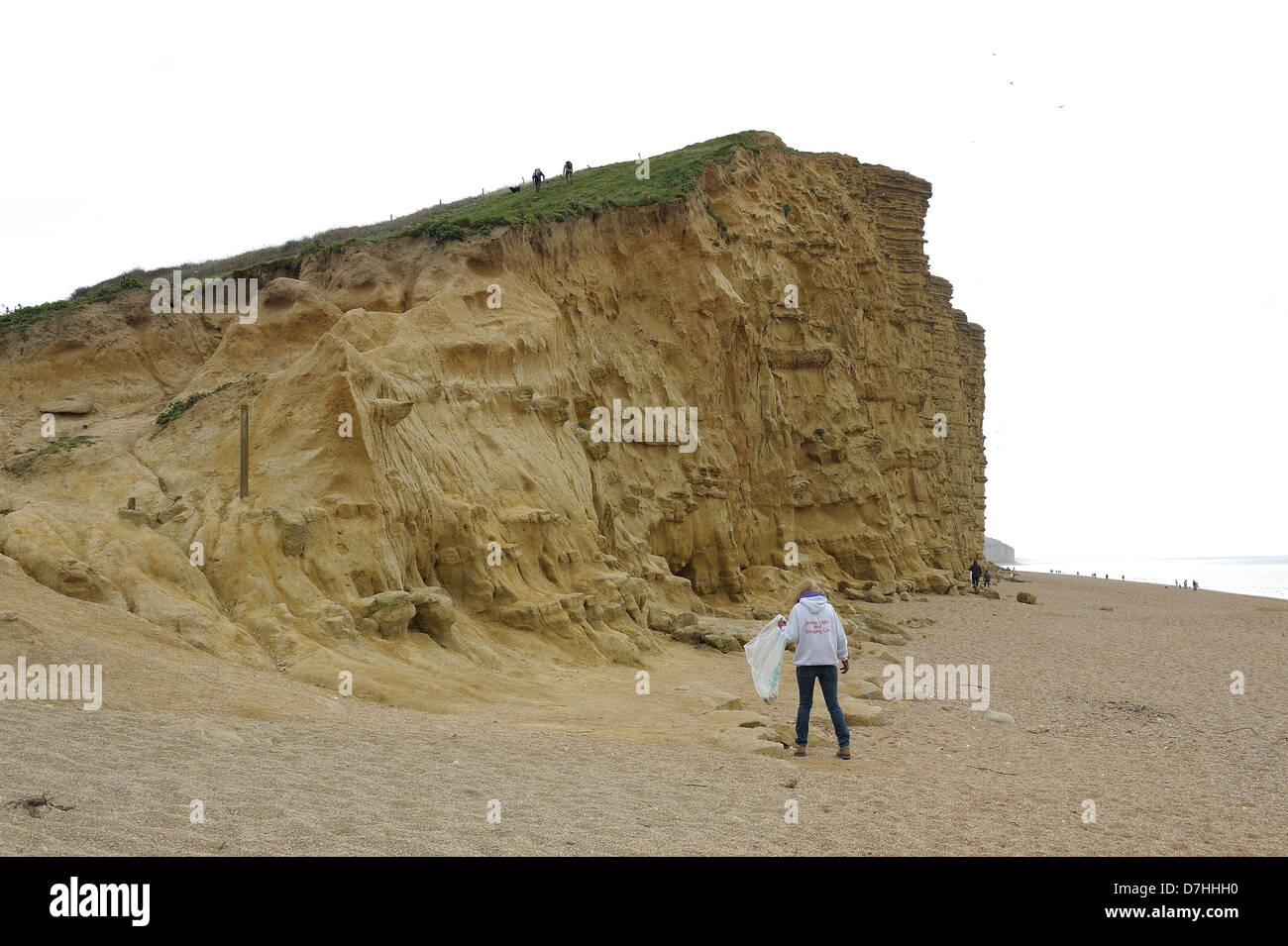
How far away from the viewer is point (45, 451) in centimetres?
1364

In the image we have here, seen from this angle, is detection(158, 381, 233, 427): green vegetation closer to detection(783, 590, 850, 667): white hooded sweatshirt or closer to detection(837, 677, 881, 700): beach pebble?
detection(783, 590, 850, 667): white hooded sweatshirt

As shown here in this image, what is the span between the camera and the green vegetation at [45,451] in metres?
13.3

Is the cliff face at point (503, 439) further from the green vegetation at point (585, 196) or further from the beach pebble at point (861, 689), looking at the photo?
the beach pebble at point (861, 689)

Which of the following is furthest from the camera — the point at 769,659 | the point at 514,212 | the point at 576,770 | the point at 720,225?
the point at 720,225

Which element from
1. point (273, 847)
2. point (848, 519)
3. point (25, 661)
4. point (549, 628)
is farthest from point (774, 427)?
point (273, 847)

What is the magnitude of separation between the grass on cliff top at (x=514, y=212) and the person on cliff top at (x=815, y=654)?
15338 millimetres

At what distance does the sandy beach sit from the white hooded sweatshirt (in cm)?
99

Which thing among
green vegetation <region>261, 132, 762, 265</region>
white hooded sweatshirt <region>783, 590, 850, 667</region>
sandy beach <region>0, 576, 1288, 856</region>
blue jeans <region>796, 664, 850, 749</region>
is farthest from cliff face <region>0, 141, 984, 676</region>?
white hooded sweatshirt <region>783, 590, 850, 667</region>

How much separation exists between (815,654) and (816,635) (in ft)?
0.59

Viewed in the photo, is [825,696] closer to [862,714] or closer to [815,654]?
[815,654]

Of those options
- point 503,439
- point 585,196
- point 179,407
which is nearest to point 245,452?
point 179,407

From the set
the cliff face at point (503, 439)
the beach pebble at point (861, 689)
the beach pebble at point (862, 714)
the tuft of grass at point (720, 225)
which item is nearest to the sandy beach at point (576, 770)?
the beach pebble at point (862, 714)

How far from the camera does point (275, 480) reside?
508 inches
